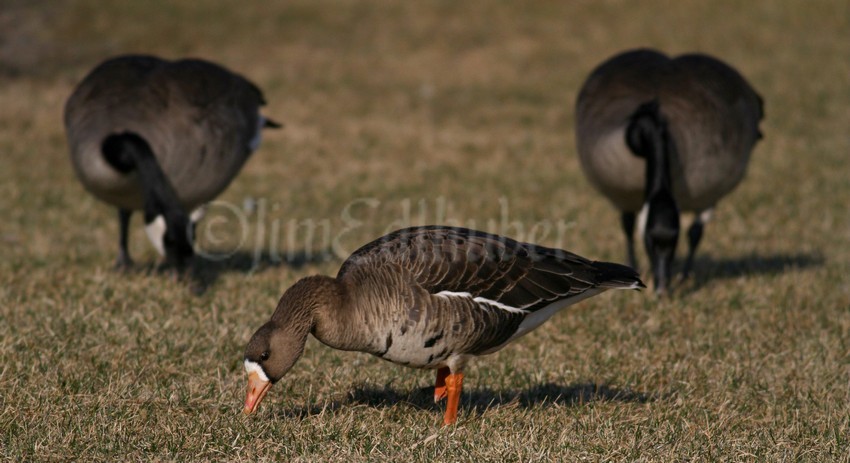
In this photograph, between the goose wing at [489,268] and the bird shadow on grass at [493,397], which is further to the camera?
the bird shadow on grass at [493,397]

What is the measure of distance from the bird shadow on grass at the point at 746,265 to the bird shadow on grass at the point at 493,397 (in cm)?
327

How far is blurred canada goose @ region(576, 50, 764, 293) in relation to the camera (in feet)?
28.6

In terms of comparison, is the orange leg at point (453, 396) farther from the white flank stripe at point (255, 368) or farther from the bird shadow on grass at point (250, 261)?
the bird shadow on grass at point (250, 261)

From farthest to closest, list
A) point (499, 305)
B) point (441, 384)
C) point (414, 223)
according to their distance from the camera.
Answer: point (414, 223), point (441, 384), point (499, 305)

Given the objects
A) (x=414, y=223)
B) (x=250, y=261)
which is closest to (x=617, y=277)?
(x=250, y=261)

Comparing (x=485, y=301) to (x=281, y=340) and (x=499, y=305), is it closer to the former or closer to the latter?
(x=499, y=305)

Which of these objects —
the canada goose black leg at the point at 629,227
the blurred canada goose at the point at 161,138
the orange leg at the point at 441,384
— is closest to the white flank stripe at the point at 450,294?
the orange leg at the point at 441,384

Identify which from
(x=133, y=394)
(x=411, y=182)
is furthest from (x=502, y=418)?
(x=411, y=182)

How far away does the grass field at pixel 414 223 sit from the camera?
5.61 meters

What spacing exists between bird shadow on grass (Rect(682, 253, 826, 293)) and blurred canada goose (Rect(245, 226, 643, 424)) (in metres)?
4.16

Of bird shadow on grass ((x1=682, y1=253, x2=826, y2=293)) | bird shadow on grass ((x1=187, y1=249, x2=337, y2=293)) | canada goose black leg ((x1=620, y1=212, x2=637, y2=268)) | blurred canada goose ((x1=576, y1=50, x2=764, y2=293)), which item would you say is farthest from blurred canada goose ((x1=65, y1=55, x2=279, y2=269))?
bird shadow on grass ((x1=682, y1=253, x2=826, y2=293))

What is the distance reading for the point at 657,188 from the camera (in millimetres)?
8586

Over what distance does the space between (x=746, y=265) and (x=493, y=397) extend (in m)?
5.31

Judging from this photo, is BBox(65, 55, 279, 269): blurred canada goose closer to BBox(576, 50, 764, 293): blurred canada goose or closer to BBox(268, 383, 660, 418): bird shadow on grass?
BBox(268, 383, 660, 418): bird shadow on grass
